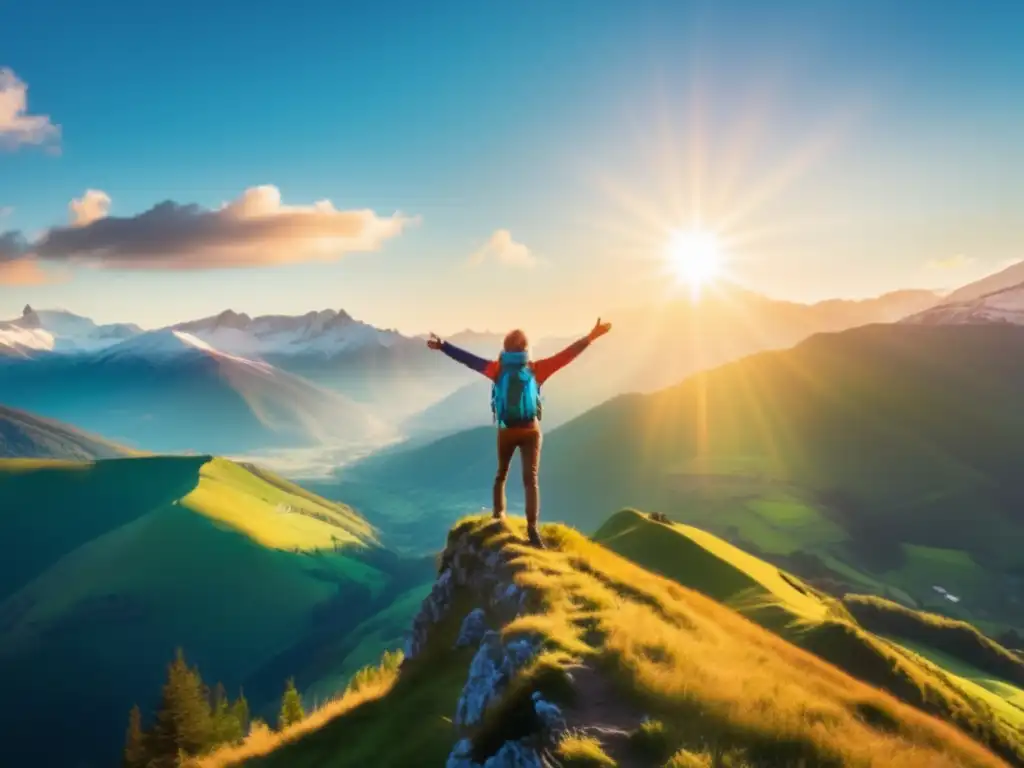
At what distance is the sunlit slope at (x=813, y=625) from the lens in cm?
3725

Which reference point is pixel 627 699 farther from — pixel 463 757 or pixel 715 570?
pixel 715 570

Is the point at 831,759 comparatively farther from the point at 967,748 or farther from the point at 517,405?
the point at 517,405

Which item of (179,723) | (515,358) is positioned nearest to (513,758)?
(515,358)

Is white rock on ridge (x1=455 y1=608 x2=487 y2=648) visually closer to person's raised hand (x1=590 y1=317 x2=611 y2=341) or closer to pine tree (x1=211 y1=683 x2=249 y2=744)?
person's raised hand (x1=590 y1=317 x2=611 y2=341)

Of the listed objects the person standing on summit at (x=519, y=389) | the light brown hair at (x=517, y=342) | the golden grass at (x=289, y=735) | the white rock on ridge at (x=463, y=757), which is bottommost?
the golden grass at (x=289, y=735)

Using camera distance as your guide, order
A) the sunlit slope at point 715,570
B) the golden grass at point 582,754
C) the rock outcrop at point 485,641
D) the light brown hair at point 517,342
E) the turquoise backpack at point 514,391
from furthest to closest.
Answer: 1. the sunlit slope at point 715,570
2. the light brown hair at point 517,342
3. the turquoise backpack at point 514,391
4. the rock outcrop at point 485,641
5. the golden grass at point 582,754

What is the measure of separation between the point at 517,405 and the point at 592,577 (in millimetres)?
6115

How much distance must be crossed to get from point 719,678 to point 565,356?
10.1 metres

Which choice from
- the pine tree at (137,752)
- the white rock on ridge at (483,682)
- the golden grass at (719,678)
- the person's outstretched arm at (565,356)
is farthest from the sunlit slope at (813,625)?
the pine tree at (137,752)

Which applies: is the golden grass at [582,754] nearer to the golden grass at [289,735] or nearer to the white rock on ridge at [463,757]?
the white rock on ridge at [463,757]

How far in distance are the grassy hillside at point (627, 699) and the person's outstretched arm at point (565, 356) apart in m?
6.11

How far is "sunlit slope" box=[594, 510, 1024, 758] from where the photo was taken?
1467 inches

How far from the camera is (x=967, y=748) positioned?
40.1 feet

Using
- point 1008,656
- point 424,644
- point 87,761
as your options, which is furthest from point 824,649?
point 87,761
